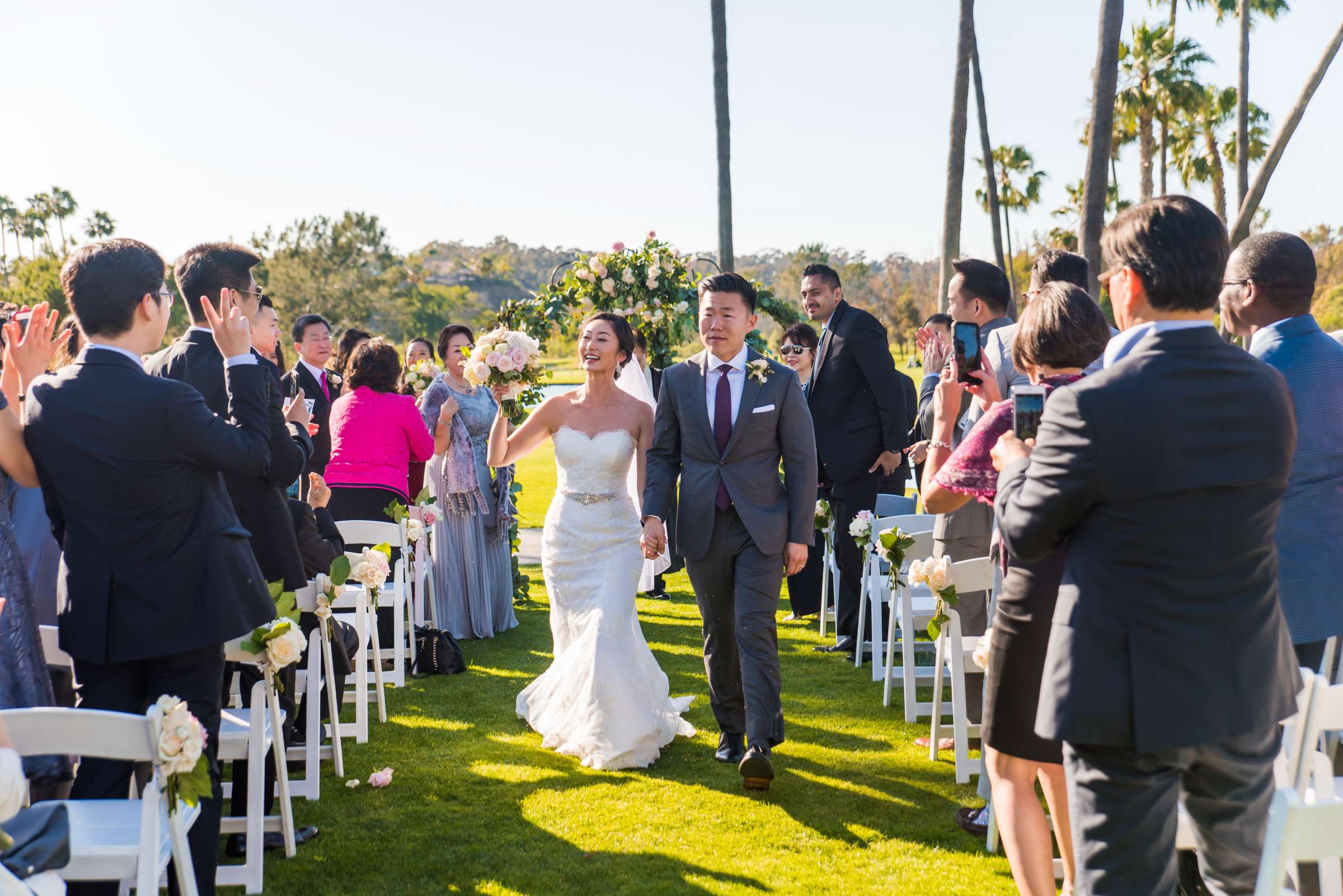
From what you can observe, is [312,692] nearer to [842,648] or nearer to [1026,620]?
[1026,620]

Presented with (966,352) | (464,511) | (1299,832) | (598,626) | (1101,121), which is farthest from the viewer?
(1101,121)

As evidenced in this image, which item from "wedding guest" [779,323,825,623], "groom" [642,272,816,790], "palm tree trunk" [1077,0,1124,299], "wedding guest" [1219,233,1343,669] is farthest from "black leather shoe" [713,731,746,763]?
"palm tree trunk" [1077,0,1124,299]

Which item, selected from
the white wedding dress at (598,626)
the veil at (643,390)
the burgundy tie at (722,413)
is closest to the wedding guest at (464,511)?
the veil at (643,390)

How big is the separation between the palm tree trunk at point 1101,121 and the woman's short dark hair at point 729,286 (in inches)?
242

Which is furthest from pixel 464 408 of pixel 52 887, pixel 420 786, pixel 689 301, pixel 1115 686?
pixel 1115 686

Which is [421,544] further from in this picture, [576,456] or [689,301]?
[689,301]

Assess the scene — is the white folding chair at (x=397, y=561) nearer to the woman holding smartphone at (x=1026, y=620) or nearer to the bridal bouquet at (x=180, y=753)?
the bridal bouquet at (x=180, y=753)

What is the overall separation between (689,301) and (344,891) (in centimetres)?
686

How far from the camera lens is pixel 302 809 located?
5.04m

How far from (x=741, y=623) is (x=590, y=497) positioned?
1.26 metres

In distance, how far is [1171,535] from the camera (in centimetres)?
232

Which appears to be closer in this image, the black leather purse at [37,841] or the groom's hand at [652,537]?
the black leather purse at [37,841]

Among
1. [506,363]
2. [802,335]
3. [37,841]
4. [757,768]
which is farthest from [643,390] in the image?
[37,841]

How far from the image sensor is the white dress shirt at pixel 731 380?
536 centimetres
